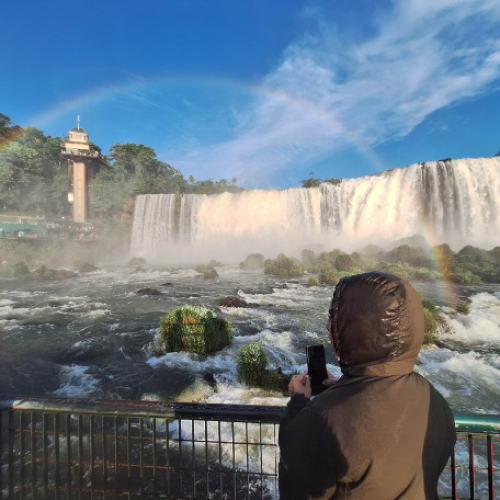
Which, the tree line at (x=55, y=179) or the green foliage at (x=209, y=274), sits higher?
the tree line at (x=55, y=179)

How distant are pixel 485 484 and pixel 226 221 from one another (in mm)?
34389

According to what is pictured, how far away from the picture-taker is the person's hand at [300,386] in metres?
1.28

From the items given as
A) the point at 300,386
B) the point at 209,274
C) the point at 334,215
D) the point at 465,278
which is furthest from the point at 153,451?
the point at 334,215

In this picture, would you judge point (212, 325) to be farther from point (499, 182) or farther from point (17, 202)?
point (17, 202)

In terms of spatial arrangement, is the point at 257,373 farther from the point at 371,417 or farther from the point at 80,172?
the point at 80,172

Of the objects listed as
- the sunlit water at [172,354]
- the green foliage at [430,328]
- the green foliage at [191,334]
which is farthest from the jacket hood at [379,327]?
the green foliage at [430,328]

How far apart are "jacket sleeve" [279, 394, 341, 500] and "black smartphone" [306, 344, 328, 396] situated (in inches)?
4.8

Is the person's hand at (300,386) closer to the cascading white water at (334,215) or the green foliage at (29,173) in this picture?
the cascading white water at (334,215)

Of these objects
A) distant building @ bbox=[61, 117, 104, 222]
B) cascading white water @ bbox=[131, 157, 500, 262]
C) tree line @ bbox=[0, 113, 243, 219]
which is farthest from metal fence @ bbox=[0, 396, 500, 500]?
distant building @ bbox=[61, 117, 104, 222]

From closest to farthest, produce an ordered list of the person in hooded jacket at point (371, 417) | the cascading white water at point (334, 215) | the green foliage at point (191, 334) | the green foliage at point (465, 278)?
the person in hooded jacket at point (371, 417), the green foliage at point (191, 334), the green foliage at point (465, 278), the cascading white water at point (334, 215)

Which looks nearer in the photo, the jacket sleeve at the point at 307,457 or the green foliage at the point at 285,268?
the jacket sleeve at the point at 307,457

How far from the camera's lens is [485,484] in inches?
172

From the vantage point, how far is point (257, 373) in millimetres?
6766

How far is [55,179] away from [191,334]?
54963 millimetres
